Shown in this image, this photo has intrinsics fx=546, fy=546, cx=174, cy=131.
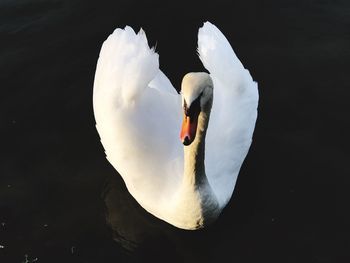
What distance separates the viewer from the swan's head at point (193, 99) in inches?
179

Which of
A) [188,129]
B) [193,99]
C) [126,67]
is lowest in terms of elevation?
[188,129]

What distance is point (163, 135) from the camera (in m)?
6.31

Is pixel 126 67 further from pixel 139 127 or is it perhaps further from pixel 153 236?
pixel 153 236

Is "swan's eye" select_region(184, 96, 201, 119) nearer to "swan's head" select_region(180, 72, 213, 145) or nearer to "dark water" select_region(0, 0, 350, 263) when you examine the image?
"swan's head" select_region(180, 72, 213, 145)

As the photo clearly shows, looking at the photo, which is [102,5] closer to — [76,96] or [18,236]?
[76,96]

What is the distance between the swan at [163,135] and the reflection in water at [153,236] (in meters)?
0.40

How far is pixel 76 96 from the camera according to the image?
859 centimetres

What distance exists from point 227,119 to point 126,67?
4.38 ft

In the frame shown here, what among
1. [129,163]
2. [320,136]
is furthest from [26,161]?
[320,136]

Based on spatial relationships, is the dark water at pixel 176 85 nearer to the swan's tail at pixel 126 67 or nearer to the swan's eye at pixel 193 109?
the swan's tail at pixel 126 67

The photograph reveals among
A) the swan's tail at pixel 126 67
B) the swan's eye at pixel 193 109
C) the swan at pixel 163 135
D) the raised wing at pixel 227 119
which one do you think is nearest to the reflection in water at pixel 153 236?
the swan at pixel 163 135

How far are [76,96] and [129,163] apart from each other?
2777 millimetres

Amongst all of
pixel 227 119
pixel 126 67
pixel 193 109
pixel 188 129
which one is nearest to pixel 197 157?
pixel 188 129

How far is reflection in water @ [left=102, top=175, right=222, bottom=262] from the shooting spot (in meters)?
6.46
